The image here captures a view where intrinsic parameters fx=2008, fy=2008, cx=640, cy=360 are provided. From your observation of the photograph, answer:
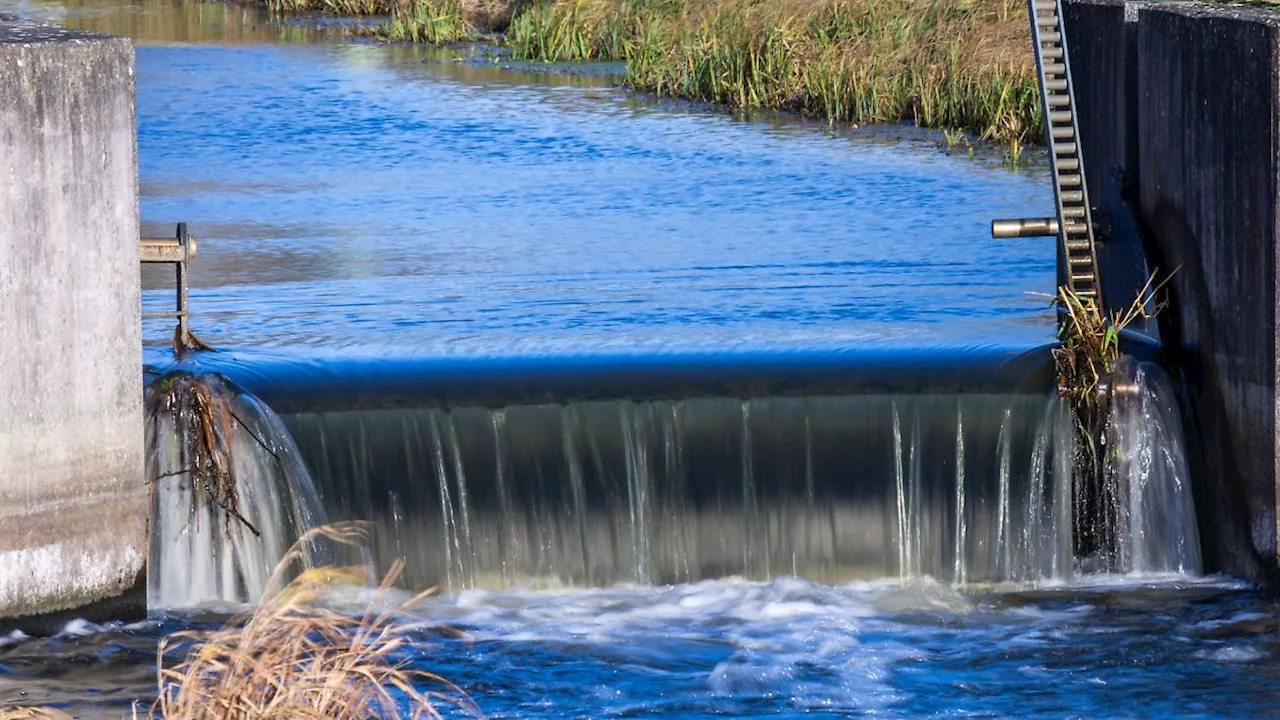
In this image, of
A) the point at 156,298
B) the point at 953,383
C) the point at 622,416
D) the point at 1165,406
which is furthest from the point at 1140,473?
the point at 156,298

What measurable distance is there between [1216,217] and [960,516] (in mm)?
1651

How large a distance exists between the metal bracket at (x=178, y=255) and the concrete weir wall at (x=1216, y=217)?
13.8ft

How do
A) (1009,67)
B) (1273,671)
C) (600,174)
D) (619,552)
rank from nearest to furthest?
(1273,671), (619,552), (600,174), (1009,67)

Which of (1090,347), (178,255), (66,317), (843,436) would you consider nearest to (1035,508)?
(1090,347)

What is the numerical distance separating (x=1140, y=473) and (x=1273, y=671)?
5.07ft

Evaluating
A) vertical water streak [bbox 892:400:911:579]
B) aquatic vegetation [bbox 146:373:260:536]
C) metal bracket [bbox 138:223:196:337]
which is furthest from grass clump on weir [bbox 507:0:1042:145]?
aquatic vegetation [bbox 146:373:260:536]

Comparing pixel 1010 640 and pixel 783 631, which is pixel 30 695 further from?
pixel 1010 640

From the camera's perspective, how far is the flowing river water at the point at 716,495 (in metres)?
7.25

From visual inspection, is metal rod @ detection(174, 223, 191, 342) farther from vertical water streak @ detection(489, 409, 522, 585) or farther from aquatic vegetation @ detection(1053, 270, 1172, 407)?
aquatic vegetation @ detection(1053, 270, 1172, 407)

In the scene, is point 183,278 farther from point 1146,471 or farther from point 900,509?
point 1146,471

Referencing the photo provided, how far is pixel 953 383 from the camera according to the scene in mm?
8844

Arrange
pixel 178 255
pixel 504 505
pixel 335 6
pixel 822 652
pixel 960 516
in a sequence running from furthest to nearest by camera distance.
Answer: pixel 335 6 < pixel 960 516 < pixel 504 505 < pixel 178 255 < pixel 822 652

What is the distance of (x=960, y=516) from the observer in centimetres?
866

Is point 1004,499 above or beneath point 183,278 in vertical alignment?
beneath
